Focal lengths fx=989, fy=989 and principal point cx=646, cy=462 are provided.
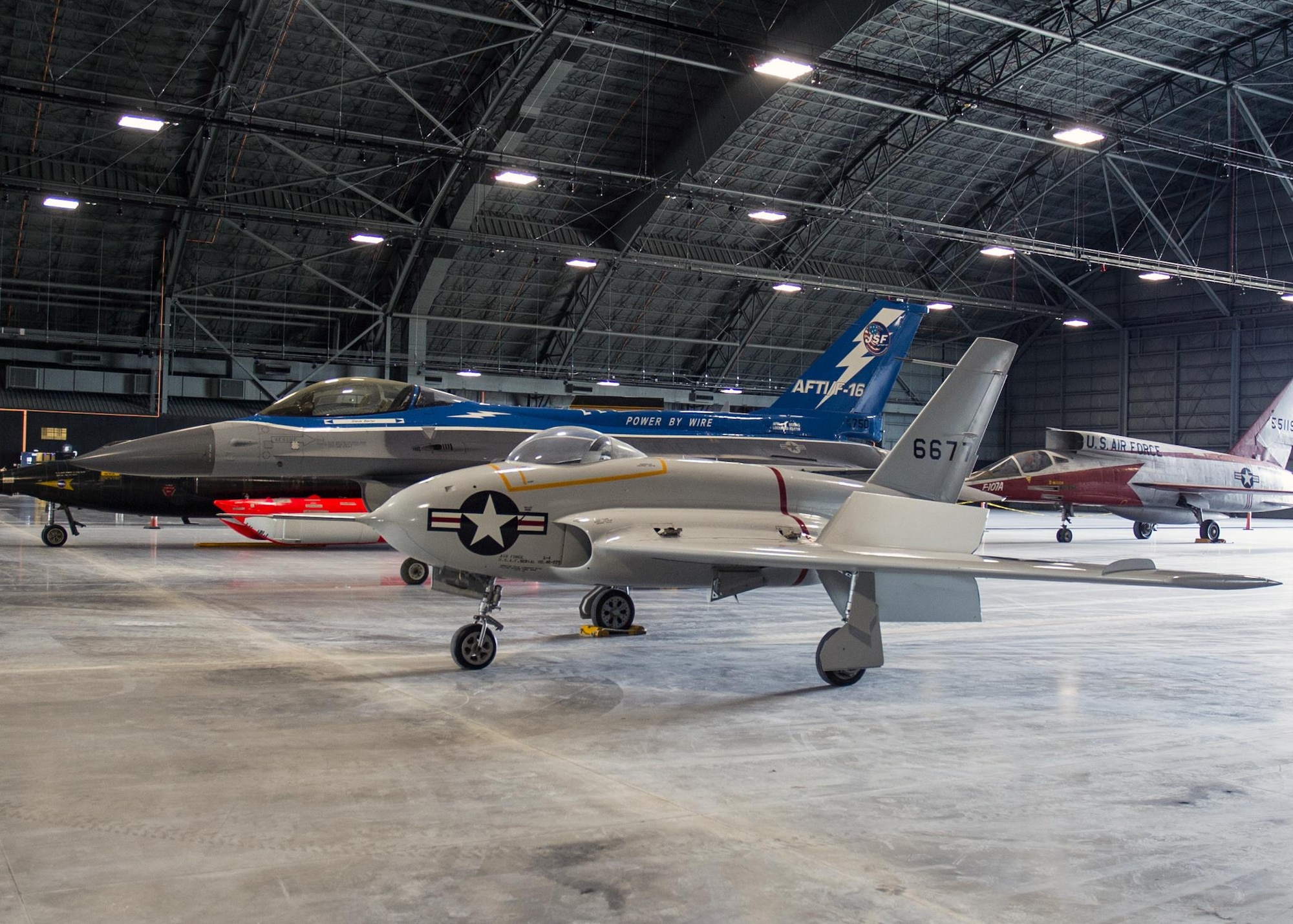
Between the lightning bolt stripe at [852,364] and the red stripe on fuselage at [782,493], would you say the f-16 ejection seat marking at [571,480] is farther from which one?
the lightning bolt stripe at [852,364]

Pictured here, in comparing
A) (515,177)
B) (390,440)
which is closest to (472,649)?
(390,440)

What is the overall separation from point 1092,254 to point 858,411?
703 inches

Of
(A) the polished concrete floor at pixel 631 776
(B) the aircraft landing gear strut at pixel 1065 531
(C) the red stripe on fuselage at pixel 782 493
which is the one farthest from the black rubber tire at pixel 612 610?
(B) the aircraft landing gear strut at pixel 1065 531

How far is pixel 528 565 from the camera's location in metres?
7.59

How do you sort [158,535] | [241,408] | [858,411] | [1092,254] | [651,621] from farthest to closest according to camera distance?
[241,408], [1092,254], [158,535], [858,411], [651,621]

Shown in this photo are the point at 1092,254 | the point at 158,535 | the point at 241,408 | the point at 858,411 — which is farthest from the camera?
the point at 241,408

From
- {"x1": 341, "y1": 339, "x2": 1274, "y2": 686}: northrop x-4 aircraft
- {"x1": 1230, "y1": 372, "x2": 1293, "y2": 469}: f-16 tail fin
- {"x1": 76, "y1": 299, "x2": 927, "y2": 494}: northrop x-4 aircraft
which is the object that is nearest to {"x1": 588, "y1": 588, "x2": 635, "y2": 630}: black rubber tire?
{"x1": 341, "y1": 339, "x2": 1274, "y2": 686}: northrop x-4 aircraft

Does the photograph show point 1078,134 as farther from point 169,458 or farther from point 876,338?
point 169,458

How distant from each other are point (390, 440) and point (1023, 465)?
57.9ft

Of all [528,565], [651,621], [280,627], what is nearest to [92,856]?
[528,565]

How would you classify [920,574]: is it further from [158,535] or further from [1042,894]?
[158,535]

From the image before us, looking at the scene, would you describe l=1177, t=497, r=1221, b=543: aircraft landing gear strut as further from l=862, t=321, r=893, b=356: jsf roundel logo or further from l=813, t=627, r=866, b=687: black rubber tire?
l=813, t=627, r=866, b=687: black rubber tire

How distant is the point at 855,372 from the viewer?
783 inches

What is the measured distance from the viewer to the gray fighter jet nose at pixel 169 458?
14922 millimetres
